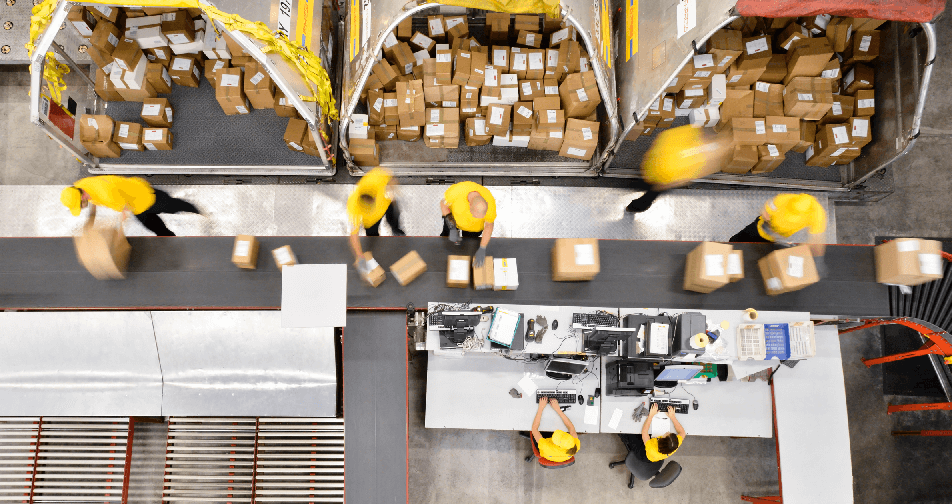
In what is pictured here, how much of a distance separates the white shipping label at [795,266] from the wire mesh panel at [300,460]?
497 centimetres

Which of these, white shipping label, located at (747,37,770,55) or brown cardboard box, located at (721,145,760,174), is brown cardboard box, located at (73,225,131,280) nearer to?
brown cardboard box, located at (721,145,760,174)

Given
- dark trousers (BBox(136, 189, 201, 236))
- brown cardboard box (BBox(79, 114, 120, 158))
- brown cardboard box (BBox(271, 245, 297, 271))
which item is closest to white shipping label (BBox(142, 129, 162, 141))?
brown cardboard box (BBox(79, 114, 120, 158))

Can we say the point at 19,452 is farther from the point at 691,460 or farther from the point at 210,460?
the point at 691,460

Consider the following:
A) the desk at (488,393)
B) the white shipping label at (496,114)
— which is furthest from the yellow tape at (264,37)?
the desk at (488,393)

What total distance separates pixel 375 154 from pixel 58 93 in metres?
3.64

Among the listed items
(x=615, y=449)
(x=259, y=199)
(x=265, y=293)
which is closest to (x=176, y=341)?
(x=265, y=293)

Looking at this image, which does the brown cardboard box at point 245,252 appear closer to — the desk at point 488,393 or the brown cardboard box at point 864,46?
the desk at point 488,393

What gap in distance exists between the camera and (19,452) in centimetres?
579

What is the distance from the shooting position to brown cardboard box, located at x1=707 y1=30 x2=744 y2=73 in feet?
19.9

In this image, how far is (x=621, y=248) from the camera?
17.7 feet

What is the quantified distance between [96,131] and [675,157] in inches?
282

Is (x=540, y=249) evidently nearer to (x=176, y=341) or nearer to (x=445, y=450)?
(x=445, y=450)

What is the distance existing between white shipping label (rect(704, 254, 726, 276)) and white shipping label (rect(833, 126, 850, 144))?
9.15ft

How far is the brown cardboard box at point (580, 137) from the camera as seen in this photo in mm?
6250
